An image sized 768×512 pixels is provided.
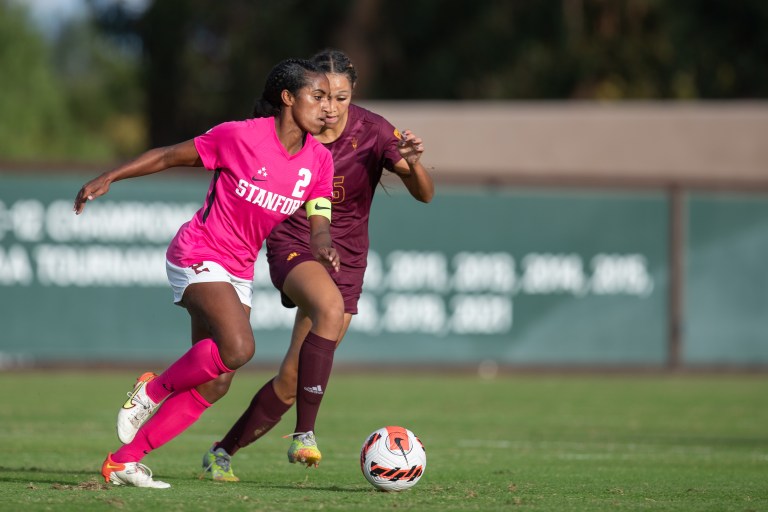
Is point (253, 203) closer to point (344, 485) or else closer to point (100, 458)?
point (344, 485)

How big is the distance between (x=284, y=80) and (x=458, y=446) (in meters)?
3.96

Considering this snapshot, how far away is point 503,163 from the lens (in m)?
22.6

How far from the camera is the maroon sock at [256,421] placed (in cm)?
781

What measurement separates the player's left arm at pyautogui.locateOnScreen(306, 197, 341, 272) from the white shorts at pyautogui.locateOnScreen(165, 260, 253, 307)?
455mm

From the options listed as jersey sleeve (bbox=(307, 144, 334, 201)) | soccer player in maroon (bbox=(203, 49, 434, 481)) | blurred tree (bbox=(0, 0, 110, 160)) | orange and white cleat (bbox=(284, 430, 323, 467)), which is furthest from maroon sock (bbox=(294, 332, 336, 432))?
blurred tree (bbox=(0, 0, 110, 160))

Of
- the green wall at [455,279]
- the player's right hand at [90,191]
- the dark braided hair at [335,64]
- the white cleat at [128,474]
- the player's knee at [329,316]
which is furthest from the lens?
the green wall at [455,279]

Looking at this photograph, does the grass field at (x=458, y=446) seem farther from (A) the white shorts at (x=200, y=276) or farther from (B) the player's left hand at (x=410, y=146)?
(B) the player's left hand at (x=410, y=146)

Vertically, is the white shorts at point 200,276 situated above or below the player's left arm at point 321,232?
below

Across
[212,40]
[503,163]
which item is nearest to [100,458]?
[503,163]

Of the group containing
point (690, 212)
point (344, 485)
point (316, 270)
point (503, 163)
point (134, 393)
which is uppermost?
point (503, 163)

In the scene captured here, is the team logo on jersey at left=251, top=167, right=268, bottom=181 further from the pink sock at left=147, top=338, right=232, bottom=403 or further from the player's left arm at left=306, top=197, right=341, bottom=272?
the pink sock at left=147, top=338, right=232, bottom=403

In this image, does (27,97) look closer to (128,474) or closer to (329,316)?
(329,316)

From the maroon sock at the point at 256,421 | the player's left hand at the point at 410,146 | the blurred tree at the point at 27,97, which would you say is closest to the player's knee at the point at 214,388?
the maroon sock at the point at 256,421

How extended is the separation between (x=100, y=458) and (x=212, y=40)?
30.3 metres
